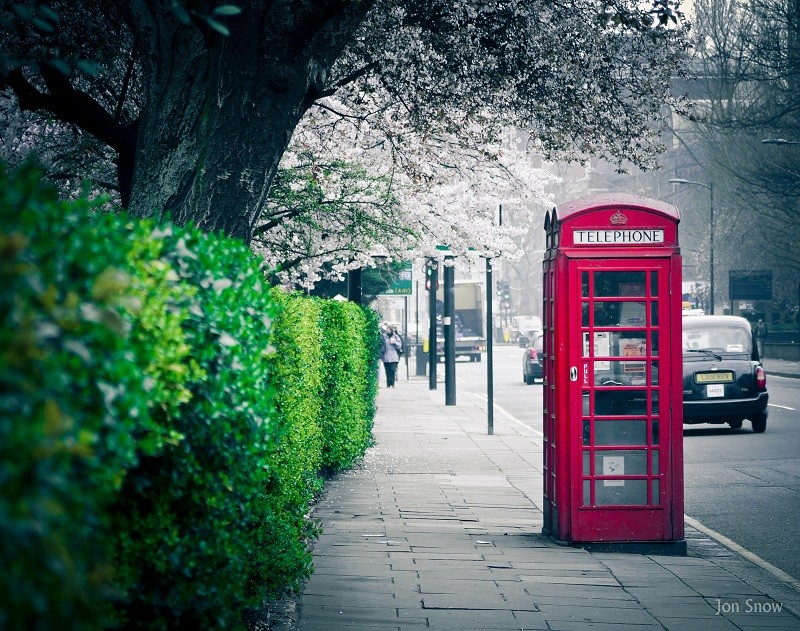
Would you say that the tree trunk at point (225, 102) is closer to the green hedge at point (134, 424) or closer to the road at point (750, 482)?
the green hedge at point (134, 424)

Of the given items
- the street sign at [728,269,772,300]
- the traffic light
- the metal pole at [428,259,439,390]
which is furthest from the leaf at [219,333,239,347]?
the street sign at [728,269,772,300]

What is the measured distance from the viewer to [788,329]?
53875 millimetres

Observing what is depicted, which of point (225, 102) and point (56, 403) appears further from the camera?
point (225, 102)

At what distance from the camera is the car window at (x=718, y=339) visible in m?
18.0

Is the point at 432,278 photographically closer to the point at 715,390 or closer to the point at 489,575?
the point at 715,390

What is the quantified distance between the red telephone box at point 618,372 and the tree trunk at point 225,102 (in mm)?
2274

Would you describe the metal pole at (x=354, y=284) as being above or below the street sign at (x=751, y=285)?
below

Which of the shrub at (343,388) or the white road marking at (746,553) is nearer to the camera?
the white road marking at (746,553)

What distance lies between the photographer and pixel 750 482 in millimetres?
12148

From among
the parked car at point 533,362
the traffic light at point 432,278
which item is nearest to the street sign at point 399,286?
the traffic light at point 432,278

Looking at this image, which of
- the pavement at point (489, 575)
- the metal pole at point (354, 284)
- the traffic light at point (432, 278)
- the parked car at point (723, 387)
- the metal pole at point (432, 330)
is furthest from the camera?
the metal pole at point (432, 330)

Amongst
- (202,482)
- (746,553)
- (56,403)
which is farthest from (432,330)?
(56,403)

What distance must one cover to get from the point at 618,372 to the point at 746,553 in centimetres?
168

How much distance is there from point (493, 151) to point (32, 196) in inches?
555
